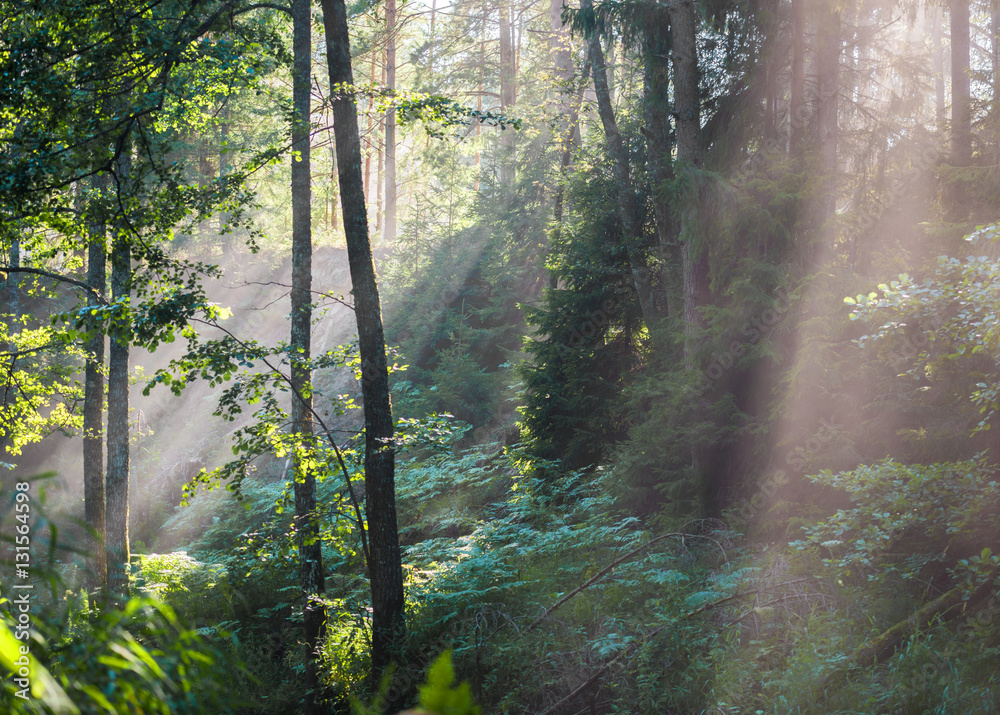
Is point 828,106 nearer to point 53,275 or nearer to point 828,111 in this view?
point 828,111

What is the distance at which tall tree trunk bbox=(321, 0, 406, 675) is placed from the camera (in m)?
6.16

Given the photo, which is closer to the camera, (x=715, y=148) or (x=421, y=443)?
(x=421, y=443)

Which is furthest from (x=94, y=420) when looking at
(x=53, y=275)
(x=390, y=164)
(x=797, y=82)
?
(x=390, y=164)

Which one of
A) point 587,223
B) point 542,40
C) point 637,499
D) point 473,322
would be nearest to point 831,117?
point 587,223

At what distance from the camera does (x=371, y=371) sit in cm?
621

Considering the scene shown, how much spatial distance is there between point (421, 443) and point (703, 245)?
199 inches

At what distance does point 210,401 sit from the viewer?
76.7 feet

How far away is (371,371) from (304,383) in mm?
1127

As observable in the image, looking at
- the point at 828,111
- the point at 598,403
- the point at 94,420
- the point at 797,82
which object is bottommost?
the point at 598,403

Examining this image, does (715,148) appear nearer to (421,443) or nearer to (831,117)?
(831,117)

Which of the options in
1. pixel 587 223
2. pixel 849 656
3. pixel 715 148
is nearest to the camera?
pixel 849 656

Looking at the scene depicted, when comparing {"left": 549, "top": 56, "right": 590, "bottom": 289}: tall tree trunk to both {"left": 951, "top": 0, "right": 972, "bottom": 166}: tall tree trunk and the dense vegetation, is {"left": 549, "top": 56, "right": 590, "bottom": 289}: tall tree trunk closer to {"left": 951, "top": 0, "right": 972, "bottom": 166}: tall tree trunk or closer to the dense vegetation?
the dense vegetation

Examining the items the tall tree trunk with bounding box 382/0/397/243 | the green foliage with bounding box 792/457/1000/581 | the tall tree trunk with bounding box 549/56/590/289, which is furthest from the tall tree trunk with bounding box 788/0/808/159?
the tall tree trunk with bounding box 382/0/397/243

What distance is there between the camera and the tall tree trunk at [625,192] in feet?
35.4
